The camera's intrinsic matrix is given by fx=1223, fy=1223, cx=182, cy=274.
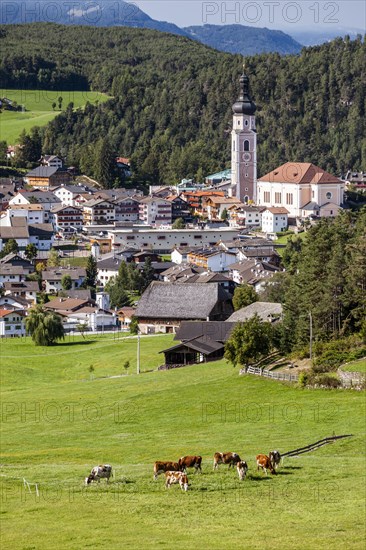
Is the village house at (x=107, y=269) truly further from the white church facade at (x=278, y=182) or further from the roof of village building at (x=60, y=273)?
the white church facade at (x=278, y=182)

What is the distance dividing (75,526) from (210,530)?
2.30 meters

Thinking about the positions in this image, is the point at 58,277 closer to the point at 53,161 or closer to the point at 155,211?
the point at 155,211

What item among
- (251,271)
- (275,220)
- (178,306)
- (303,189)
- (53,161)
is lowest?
(251,271)

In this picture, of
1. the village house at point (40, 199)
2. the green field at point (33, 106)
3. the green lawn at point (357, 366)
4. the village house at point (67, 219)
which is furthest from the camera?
the green field at point (33, 106)

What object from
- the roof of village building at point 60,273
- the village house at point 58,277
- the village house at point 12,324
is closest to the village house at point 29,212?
the roof of village building at point 60,273

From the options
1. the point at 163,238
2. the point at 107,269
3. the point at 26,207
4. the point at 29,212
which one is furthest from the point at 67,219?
the point at 107,269

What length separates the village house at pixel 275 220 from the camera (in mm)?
107750

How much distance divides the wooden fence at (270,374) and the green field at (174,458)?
1.01ft

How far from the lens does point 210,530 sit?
19.6 meters

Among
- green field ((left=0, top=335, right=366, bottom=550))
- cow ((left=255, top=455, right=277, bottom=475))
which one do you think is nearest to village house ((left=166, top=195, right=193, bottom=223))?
green field ((left=0, top=335, right=366, bottom=550))

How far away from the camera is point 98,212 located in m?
113


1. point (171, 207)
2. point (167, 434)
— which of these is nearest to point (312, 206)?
point (171, 207)

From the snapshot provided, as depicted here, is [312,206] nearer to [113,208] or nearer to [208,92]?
[113,208]

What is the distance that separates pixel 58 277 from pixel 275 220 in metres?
29.6
